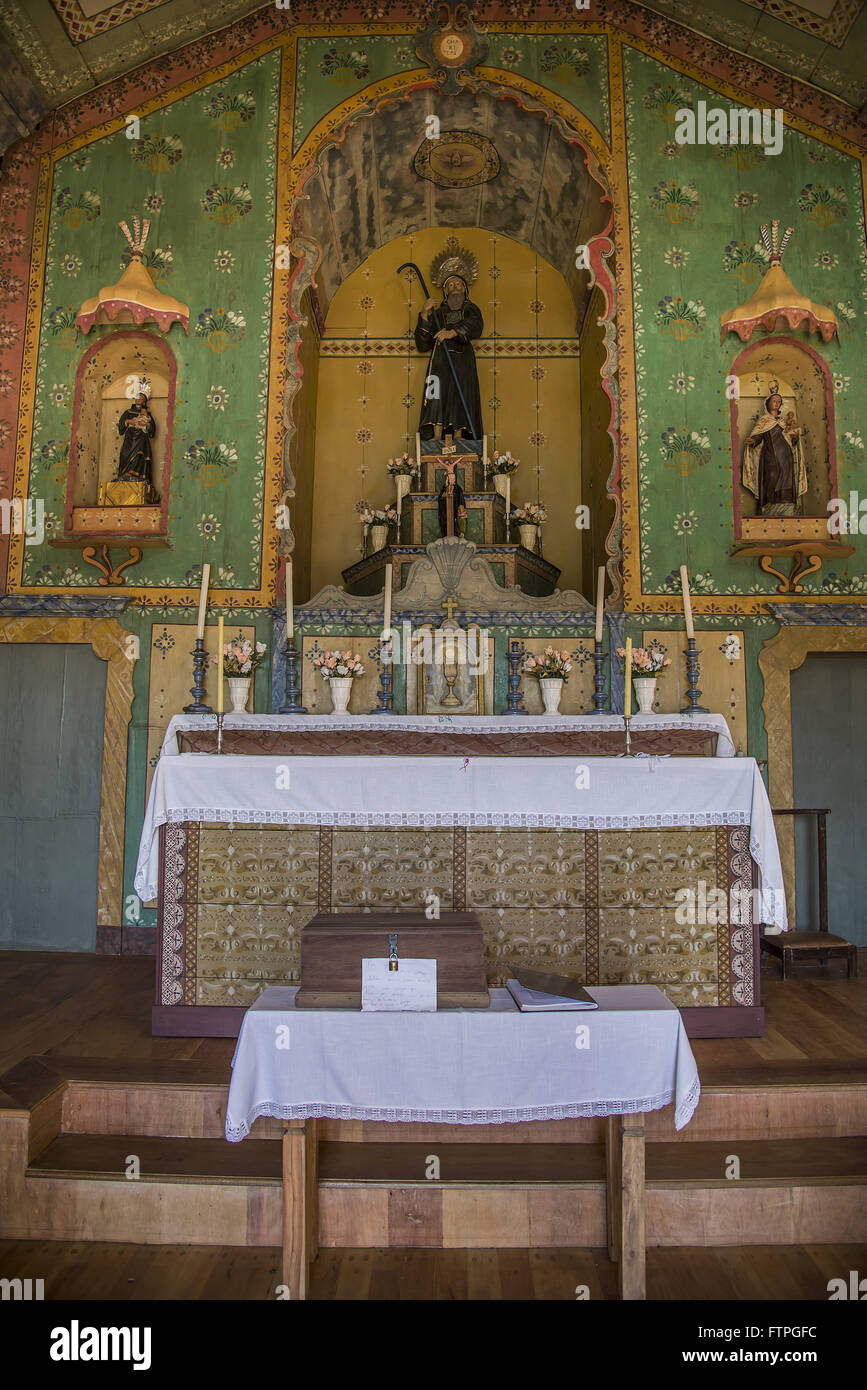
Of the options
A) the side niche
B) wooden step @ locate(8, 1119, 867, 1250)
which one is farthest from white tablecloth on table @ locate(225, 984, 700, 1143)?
the side niche

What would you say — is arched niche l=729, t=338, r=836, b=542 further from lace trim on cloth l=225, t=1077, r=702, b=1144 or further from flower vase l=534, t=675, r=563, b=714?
lace trim on cloth l=225, t=1077, r=702, b=1144

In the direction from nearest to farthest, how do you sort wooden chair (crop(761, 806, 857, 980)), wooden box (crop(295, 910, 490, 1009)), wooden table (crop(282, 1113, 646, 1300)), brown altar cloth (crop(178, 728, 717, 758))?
wooden table (crop(282, 1113, 646, 1300))
wooden box (crop(295, 910, 490, 1009))
brown altar cloth (crop(178, 728, 717, 758))
wooden chair (crop(761, 806, 857, 980))

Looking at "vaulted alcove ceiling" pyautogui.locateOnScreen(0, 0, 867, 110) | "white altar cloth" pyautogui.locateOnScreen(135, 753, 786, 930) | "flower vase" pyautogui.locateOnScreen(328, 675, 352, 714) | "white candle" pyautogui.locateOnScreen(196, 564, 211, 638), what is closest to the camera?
"white altar cloth" pyautogui.locateOnScreen(135, 753, 786, 930)

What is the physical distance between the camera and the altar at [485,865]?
429 centimetres

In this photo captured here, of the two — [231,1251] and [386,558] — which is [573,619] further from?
[231,1251]

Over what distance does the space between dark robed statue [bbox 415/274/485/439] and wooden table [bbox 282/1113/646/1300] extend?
6.01 metres

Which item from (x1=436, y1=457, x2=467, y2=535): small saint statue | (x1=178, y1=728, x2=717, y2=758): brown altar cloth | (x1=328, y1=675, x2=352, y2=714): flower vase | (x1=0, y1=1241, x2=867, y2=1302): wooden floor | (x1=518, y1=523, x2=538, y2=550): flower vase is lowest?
(x1=0, y1=1241, x2=867, y2=1302): wooden floor

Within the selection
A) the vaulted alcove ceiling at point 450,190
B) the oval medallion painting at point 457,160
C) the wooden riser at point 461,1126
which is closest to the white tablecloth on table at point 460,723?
the wooden riser at point 461,1126

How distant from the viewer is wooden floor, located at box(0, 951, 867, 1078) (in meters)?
3.90

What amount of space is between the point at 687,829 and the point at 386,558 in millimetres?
3672

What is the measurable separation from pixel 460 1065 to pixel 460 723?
9.14 feet

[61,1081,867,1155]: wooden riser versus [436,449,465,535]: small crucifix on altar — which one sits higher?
[436,449,465,535]: small crucifix on altar

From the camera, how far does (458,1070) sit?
2.83m
